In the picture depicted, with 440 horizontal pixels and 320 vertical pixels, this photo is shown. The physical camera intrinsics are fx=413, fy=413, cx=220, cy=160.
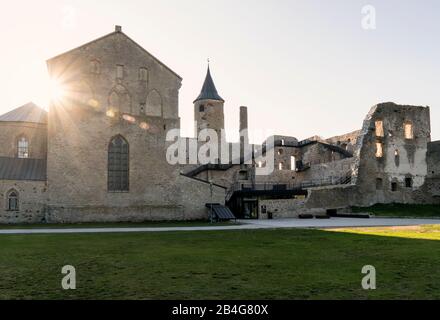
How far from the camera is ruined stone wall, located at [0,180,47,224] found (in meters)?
28.8

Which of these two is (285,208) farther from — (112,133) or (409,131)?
(409,131)

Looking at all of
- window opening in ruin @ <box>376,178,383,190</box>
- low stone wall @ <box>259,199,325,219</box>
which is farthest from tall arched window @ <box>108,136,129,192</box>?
window opening in ruin @ <box>376,178,383,190</box>

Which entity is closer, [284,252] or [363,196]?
[284,252]

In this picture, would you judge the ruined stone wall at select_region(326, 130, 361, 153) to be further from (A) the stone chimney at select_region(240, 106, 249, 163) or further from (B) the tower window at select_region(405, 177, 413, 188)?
(A) the stone chimney at select_region(240, 106, 249, 163)

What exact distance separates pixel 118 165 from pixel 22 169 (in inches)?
271

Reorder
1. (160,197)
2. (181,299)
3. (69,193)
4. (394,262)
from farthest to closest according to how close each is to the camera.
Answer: (160,197) → (69,193) → (394,262) → (181,299)

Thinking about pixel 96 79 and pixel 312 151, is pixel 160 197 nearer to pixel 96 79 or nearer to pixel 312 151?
pixel 96 79

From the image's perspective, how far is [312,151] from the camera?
169 ft

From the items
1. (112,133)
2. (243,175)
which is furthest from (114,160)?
(243,175)

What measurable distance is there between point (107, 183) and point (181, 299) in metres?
26.5

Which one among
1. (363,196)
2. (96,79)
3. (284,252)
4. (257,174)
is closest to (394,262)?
(284,252)

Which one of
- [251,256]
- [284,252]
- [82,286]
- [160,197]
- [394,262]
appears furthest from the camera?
[160,197]

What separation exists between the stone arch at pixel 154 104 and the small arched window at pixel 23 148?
33.4ft

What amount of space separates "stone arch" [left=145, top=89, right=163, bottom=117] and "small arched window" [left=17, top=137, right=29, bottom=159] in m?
10.2
